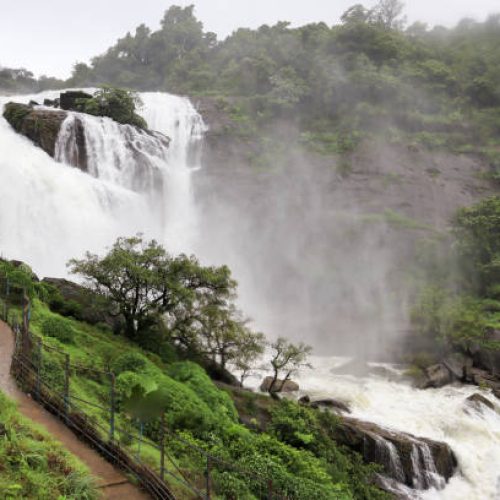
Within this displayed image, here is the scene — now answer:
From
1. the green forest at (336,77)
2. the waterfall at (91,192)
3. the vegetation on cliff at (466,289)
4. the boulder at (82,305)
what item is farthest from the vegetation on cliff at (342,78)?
the boulder at (82,305)

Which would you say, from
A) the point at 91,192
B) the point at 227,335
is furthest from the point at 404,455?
the point at 91,192

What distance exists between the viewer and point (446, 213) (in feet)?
159

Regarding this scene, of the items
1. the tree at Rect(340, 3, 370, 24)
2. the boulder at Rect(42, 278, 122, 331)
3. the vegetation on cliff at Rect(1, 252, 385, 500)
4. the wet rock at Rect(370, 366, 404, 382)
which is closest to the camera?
the vegetation on cliff at Rect(1, 252, 385, 500)

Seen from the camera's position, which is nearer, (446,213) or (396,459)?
(396,459)

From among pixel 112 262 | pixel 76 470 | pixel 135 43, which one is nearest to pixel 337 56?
pixel 135 43

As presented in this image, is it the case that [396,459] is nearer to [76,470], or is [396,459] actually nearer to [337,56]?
[76,470]

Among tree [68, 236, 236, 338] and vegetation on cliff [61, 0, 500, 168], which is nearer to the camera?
tree [68, 236, 236, 338]

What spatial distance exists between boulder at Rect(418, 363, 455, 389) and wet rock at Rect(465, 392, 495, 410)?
2.47 meters

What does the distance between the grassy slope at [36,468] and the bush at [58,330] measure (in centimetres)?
788

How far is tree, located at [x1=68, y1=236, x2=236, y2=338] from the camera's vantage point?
67.8 feet

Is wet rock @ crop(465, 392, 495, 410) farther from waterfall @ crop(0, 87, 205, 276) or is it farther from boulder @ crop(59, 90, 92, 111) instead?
boulder @ crop(59, 90, 92, 111)

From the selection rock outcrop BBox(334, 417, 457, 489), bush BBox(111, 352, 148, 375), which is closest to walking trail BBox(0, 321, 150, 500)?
bush BBox(111, 352, 148, 375)

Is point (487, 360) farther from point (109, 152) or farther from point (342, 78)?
point (342, 78)

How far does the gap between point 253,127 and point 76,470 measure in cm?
5278
